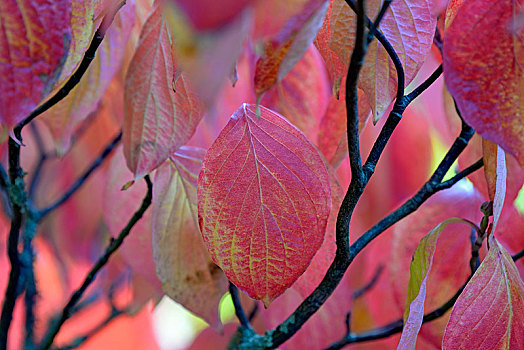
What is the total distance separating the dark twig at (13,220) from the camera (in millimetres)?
304

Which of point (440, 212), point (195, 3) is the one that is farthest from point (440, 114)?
point (195, 3)

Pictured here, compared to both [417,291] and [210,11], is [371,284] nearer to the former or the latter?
[417,291]

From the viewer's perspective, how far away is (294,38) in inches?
6.6

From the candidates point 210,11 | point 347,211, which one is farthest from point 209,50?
point 347,211

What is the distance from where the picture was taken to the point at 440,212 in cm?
37

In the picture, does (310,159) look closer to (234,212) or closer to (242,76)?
(234,212)

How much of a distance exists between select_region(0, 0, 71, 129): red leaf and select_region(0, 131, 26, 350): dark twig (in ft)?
0.33

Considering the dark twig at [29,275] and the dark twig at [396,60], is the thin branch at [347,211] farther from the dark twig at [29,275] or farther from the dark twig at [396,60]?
the dark twig at [29,275]

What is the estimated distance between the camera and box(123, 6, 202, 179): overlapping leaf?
0.28 meters

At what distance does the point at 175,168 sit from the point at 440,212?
18 cm

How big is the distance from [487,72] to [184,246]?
20 centimetres

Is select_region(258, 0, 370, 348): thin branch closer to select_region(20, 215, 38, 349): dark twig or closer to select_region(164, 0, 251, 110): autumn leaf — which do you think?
select_region(164, 0, 251, 110): autumn leaf

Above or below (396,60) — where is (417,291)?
below

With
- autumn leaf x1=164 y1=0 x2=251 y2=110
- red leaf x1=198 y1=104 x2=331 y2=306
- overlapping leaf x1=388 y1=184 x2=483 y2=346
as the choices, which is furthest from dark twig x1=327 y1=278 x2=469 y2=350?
autumn leaf x1=164 y1=0 x2=251 y2=110
